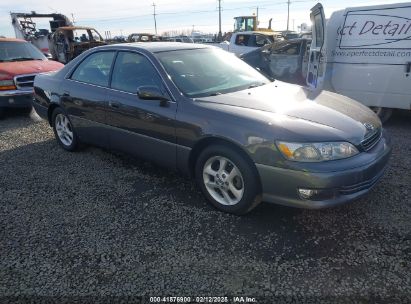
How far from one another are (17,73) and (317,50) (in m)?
5.82

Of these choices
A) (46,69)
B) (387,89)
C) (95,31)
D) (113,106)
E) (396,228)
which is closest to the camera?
(396,228)

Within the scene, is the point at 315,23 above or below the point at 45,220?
above

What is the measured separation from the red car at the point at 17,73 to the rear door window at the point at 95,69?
3.01m

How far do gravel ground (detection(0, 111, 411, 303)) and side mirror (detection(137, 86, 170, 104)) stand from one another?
1.04 meters

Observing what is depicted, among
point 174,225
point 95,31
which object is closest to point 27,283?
point 174,225

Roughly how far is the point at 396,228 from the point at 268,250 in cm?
117

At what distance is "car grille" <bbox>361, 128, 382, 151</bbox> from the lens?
10.00 ft

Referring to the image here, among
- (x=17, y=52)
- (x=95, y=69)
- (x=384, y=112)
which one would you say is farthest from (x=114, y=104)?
(x=17, y=52)

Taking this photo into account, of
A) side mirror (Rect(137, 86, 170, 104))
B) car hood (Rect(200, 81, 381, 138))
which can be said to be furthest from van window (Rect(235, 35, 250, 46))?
side mirror (Rect(137, 86, 170, 104))

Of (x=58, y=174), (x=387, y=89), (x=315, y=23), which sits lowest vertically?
(x=58, y=174)

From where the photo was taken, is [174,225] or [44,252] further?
[174,225]

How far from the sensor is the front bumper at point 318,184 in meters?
2.77

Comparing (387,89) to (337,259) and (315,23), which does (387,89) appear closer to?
(315,23)

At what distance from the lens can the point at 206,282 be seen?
2506mm
